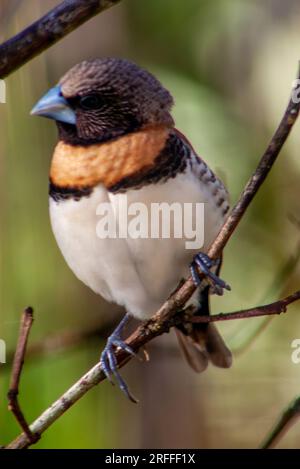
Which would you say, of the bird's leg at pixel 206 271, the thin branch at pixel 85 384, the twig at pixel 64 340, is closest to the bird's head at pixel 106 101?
the bird's leg at pixel 206 271

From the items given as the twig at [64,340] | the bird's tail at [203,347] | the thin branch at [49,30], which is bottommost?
the twig at [64,340]

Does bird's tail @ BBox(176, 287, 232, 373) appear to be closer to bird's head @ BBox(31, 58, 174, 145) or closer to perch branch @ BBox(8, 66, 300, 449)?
perch branch @ BBox(8, 66, 300, 449)

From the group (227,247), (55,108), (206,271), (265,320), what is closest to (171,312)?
(206,271)

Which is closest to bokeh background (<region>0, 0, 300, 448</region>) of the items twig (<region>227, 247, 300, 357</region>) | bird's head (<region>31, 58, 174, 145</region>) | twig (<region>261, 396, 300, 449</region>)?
twig (<region>227, 247, 300, 357</region>)

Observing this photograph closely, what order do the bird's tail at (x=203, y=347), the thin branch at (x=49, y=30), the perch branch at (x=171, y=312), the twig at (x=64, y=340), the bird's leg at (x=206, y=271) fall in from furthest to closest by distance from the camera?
1. the twig at (x=64, y=340)
2. the bird's tail at (x=203, y=347)
3. the bird's leg at (x=206, y=271)
4. the thin branch at (x=49, y=30)
5. the perch branch at (x=171, y=312)

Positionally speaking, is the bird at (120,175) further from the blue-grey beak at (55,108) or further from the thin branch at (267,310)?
the thin branch at (267,310)
